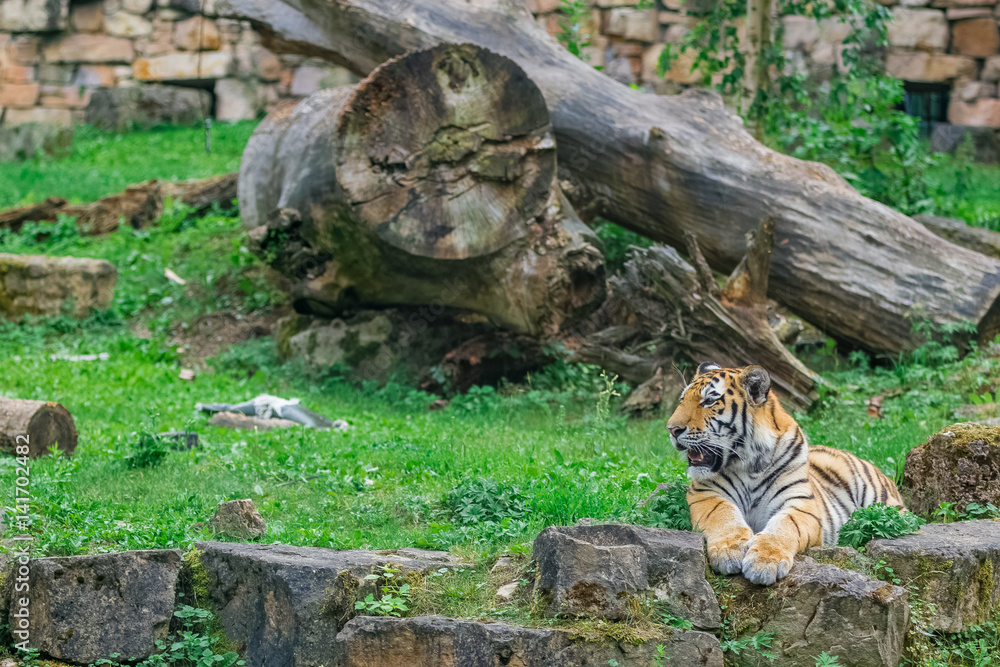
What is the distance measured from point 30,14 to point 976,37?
1658 centimetres

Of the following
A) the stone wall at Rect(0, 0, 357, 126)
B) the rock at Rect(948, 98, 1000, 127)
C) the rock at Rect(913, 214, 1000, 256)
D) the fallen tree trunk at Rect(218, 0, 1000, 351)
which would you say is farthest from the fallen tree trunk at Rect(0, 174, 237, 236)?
the rock at Rect(948, 98, 1000, 127)

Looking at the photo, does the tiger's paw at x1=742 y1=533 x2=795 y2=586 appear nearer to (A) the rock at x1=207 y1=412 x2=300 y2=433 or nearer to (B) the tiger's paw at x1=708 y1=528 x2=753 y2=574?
(B) the tiger's paw at x1=708 y1=528 x2=753 y2=574

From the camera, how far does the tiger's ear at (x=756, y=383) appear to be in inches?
156

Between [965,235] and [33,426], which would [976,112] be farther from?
[33,426]

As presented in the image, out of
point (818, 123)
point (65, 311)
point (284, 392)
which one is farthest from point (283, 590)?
point (818, 123)

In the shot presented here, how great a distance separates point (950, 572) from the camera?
12.6 feet

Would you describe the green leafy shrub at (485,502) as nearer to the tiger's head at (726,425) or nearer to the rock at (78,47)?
the tiger's head at (726,425)

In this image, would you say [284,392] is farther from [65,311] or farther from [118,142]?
[118,142]

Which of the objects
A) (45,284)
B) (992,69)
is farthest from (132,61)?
(992,69)

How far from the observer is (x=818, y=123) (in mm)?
11070

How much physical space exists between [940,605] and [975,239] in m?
6.86

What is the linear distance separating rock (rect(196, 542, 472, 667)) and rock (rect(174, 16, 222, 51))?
1611 cm

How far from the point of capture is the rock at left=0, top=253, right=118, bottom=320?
979 cm

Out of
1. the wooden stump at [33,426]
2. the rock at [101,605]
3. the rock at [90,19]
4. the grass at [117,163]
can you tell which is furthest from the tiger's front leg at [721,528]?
the rock at [90,19]
